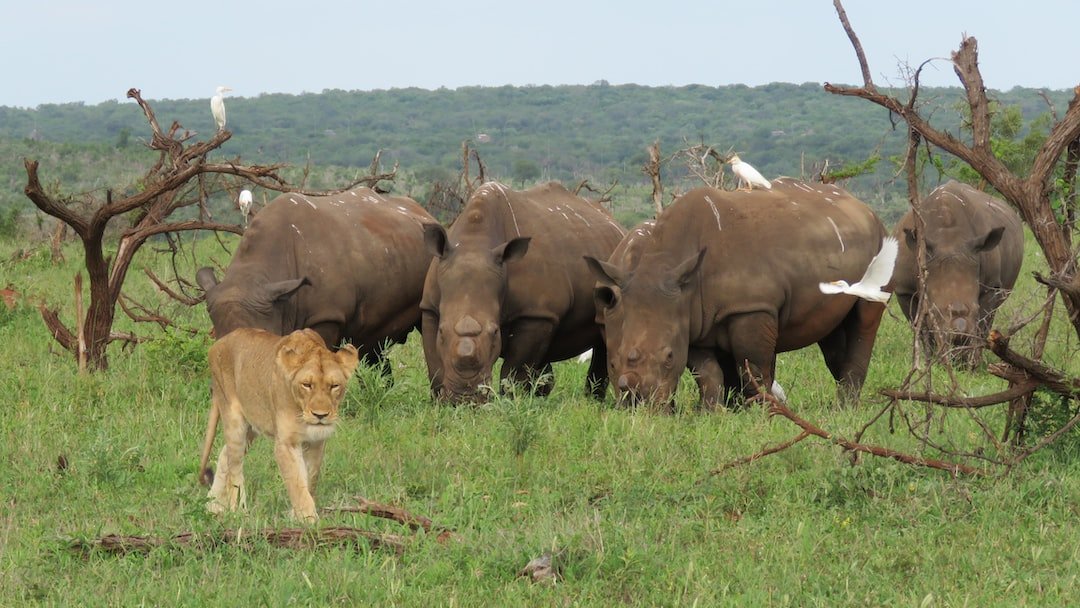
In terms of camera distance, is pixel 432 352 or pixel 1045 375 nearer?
pixel 1045 375

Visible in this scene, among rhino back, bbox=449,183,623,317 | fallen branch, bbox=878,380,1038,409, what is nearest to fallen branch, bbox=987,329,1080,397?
fallen branch, bbox=878,380,1038,409

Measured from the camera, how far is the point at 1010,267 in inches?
565

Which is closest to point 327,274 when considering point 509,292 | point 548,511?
point 509,292

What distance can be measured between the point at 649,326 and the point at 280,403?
3737 mm

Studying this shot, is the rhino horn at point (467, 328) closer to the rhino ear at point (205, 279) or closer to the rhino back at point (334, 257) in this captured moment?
the rhino back at point (334, 257)

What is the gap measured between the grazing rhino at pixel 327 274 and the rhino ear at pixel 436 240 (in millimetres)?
935

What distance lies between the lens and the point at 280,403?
22.1 feet

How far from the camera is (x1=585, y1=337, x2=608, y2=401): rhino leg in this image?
38.0 ft

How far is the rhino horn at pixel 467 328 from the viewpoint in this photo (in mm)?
9961

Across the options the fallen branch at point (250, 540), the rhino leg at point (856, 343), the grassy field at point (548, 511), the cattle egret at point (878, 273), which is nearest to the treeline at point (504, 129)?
the rhino leg at point (856, 343)

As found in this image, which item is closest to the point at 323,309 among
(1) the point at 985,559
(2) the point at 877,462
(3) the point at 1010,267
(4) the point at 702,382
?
(4) the point at 702,382

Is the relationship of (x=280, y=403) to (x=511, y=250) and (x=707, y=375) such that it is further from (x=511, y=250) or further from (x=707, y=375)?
(x=707, y=375)

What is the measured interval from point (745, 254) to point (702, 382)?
0.96 metres

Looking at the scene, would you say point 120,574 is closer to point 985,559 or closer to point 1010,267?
point 985,559
